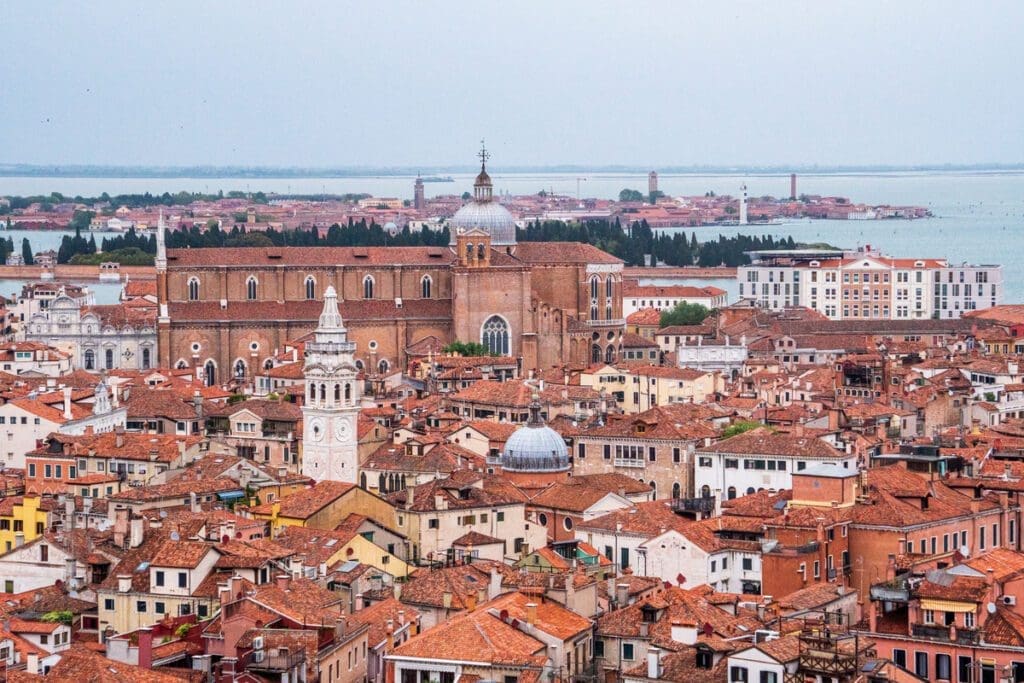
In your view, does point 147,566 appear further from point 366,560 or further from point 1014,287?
point 1014,287

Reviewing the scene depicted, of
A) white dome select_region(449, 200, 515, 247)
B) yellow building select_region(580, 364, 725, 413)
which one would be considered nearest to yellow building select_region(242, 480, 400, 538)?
yellow building select_region(580, 364, 725, 413)

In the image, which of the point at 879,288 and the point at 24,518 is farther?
the point at 879,288

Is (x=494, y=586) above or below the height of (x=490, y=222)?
below

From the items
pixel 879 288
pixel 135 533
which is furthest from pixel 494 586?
pixel 879 288

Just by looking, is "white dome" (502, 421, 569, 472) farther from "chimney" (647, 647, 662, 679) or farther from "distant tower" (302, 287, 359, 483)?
"chimney" (647, 647, 662, 679)

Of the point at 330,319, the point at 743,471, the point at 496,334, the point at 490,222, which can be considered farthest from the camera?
the point at 490,222

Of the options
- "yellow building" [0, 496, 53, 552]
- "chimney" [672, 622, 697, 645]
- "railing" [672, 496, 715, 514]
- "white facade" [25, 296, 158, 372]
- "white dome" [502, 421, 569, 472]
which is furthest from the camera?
"white facade" [25, 296, 158, 372]

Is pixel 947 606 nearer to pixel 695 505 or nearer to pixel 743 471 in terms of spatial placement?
pixel 695 505

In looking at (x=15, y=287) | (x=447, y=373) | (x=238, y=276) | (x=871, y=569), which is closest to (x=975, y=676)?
(x=871, y=569)
